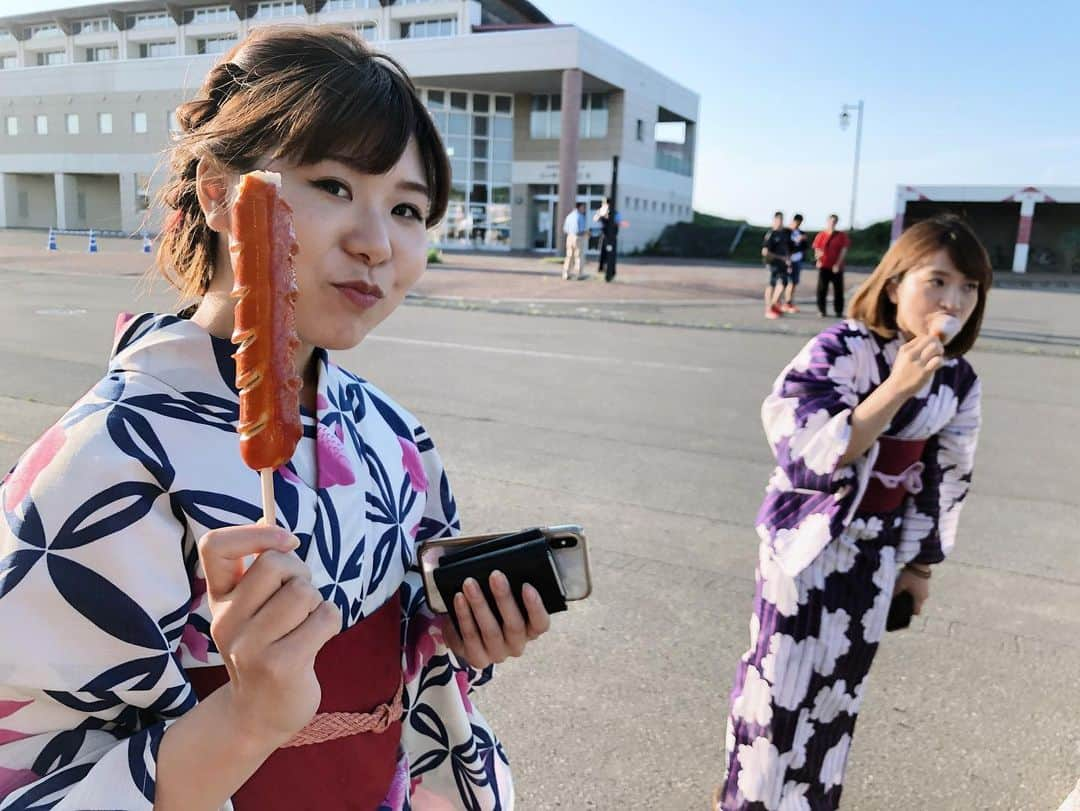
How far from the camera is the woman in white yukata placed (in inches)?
36.0

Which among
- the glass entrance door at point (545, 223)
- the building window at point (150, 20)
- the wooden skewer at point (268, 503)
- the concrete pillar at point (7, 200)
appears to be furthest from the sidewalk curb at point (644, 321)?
the concrete pillar at point (7, 200)

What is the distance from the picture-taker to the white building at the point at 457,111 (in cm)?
3500

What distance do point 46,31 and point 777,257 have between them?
4618cm

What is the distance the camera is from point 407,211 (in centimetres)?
127

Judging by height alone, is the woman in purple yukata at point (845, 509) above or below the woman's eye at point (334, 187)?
below

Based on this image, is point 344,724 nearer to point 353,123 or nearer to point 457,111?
point 353,123

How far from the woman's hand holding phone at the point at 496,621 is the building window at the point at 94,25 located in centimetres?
5236

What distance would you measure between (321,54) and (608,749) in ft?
7.75

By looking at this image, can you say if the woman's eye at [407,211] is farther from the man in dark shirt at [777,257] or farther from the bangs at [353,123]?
the man in dark shirt at [777,257]

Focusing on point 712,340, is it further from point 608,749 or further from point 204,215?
point 204,215

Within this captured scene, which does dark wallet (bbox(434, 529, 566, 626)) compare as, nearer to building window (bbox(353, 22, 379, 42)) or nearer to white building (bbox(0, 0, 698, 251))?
building window (bbox(353, 22, 379, 42))

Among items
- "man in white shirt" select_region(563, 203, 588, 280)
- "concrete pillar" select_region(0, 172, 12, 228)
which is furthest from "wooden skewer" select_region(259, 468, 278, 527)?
"concrete pillar" select_region(0, 172, 12, 228)

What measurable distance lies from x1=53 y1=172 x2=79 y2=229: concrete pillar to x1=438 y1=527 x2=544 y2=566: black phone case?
1945 inches

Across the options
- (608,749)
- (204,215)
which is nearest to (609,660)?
(608,749)
